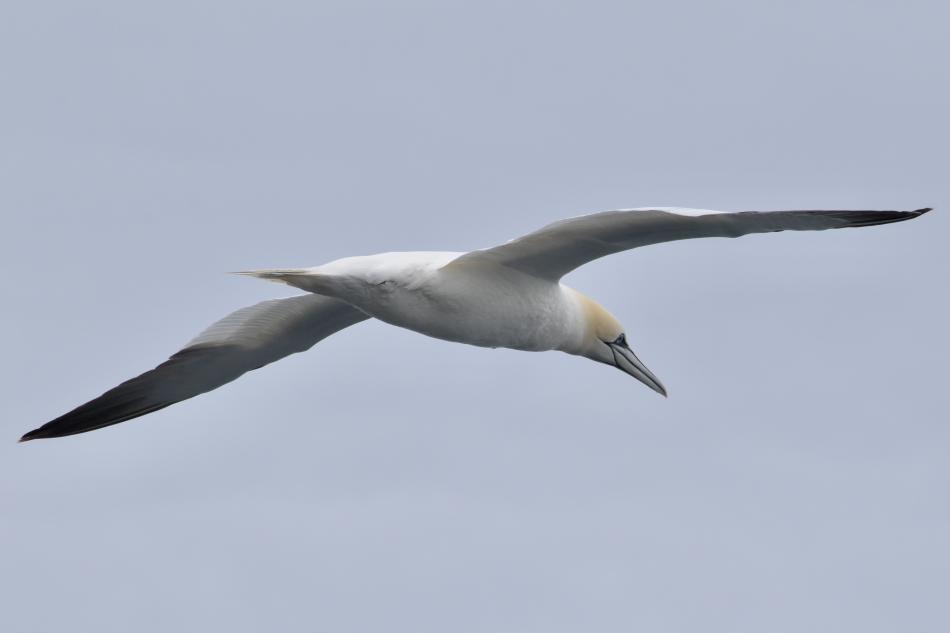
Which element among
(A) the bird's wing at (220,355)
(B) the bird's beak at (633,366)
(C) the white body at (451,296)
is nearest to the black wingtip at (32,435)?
(A) the bird's wing at (220,355)

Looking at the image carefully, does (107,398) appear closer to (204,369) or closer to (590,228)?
(204,369)

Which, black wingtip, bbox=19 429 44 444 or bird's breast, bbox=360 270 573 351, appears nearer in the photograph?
bird's breast, bbox=360 270 573 351

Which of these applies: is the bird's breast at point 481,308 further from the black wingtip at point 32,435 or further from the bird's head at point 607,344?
the black wingtip at point 32,435

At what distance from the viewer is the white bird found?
11.1 m

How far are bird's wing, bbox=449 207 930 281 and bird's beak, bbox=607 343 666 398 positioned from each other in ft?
5.55

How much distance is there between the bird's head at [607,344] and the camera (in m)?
13.5

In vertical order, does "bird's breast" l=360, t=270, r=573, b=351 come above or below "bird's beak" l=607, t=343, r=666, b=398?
above

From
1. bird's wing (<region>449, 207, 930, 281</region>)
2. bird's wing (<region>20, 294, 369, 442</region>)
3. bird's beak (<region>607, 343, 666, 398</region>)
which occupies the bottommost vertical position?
bird's beak (<region>607, 343, 666, 398</region>)

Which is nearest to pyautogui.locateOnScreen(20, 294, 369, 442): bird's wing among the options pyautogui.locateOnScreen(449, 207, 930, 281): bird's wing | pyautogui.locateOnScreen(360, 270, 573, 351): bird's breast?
pyautogui.locateOnScreen(360, 270, 573, 351): bird's breast

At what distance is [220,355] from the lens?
13805mm

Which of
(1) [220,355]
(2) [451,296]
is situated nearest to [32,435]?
(1) [220,355]

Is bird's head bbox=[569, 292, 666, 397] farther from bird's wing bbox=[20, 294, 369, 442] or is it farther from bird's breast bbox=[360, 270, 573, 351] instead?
bird's wing bbox=[20, 294, 369, 442]

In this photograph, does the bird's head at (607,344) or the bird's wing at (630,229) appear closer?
the bird's wing at (630,229)

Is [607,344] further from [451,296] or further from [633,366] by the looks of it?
[451,296]
